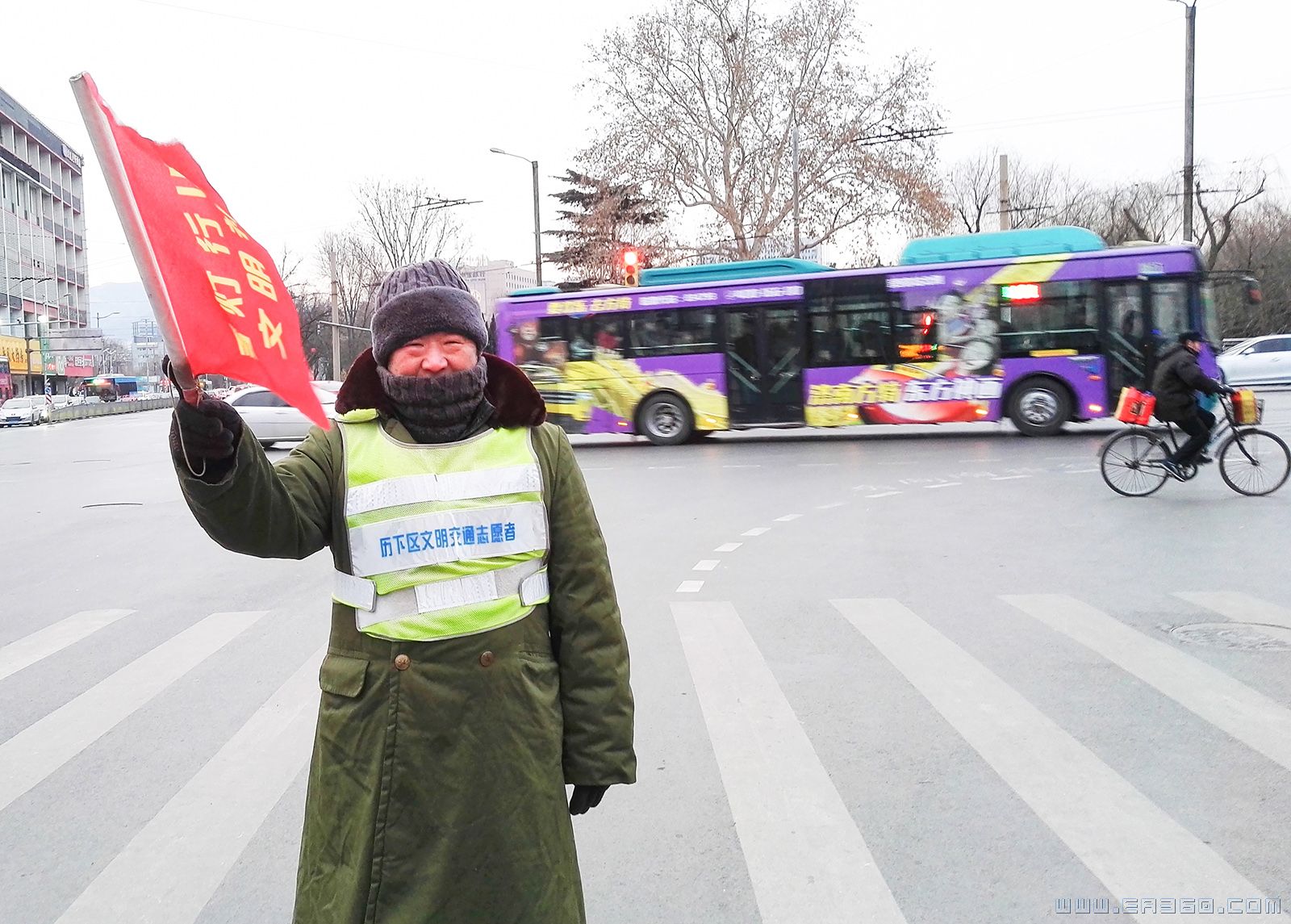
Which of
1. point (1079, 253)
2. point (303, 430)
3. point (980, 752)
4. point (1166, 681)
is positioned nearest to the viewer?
point (980, 752)

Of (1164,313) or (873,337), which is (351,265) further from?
(1164,313)

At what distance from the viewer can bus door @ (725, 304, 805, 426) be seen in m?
20.2

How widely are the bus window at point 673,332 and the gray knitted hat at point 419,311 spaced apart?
59.8ft

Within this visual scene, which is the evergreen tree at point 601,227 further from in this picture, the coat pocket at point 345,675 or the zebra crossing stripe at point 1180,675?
the coat pocket at point 345,675

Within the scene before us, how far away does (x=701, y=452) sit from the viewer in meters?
19.1

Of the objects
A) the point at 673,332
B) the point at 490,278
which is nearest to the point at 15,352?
the point at 490,278

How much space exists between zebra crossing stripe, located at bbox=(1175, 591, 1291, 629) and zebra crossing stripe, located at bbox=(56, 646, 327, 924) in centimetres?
523

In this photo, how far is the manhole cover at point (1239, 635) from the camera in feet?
19.9

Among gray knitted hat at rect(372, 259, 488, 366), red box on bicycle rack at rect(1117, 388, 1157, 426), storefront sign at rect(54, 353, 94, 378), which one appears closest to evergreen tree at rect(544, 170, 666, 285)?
red box on bicycle rack at rect(1117, 388, 1157, 426)

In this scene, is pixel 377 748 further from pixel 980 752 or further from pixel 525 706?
pixel 980 752

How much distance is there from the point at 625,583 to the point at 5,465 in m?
18.7

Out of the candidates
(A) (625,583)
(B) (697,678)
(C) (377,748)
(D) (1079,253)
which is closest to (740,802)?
(B) (697,678)

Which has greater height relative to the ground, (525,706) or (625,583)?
(525,706)

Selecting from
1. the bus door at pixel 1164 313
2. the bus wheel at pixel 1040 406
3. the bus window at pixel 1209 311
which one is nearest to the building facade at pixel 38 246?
the bus wheel at pixel 1040 406
